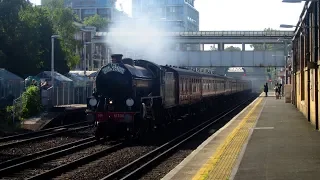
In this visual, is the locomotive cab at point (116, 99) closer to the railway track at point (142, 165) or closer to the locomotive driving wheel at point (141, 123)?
the locomotive driving wheel at point (141, 123)

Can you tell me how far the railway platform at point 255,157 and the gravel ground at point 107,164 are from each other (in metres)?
1.90

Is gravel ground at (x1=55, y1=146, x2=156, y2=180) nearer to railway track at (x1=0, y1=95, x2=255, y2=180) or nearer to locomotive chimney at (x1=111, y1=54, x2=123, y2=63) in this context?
railway track at (x1=0, y1=95, x2=255, y2=180)

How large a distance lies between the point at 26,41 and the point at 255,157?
35.3 meters

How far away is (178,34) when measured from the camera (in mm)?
64938

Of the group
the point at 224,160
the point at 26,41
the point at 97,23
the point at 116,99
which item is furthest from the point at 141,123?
the point at 97,23

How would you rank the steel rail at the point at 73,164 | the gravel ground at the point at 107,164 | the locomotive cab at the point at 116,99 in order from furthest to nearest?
1. the locomotive cab at the point at 116,99
2. the gravel ground at the point at 107,164
3. the steel rail at the point at 73,164

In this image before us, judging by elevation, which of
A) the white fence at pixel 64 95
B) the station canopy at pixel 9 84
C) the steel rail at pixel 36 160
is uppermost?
the station canopy at pixel 9 84

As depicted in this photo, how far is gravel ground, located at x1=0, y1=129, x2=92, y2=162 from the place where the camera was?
1622 centimetres

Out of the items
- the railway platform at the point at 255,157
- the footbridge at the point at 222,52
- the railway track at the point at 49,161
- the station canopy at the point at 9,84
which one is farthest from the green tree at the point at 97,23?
the railway track at the point at 49,161

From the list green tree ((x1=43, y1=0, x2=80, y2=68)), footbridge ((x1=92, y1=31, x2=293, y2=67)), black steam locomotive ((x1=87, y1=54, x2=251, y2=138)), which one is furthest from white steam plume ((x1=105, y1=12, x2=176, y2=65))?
black steam locomotive ((x1=87, y1=54, x2=251, y2=138))

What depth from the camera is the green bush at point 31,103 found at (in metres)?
29.4

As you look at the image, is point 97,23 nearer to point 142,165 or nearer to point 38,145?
point 38,145

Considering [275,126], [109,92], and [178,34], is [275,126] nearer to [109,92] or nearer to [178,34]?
[109,92]

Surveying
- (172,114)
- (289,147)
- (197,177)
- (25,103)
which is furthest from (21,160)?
(25,103)
